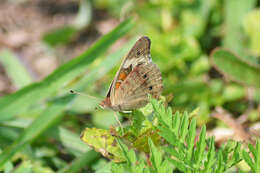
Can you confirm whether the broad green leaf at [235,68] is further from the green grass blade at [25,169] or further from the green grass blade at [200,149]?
the green grass blade at [25,169]

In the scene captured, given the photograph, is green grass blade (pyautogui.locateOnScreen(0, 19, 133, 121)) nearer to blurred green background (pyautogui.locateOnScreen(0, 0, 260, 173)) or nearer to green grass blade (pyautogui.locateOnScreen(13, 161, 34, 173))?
blurred green background (pyautogui.locateOnScreen(0, 0, 260, 173))

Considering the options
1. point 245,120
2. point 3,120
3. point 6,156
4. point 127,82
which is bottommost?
point 245,120

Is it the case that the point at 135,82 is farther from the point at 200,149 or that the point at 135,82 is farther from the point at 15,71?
the point at 15,71

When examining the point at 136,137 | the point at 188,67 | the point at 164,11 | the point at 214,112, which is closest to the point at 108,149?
the point at 136,137

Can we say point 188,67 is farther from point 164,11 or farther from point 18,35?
point 18,35

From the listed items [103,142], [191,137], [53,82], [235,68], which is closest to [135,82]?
[103,142]

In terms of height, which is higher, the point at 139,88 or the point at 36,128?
the point at 139,88
